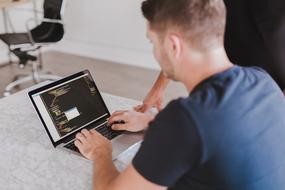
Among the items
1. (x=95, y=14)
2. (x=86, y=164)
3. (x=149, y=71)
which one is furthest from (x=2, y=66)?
(x=86, y=164)

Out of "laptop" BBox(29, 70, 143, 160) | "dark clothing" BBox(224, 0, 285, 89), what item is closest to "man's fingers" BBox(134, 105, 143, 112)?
"laptop" BBox(29, 70, 143, 160)

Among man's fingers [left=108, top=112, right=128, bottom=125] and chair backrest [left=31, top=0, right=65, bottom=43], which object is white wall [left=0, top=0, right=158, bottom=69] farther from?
man's fingers [left=108, top=112, right=128, bottom=125]

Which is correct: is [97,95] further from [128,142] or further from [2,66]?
[2,66]

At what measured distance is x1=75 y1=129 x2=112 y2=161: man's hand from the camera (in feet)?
3.82

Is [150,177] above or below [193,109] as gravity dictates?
below

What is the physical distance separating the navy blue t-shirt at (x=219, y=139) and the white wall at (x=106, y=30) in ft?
10.7

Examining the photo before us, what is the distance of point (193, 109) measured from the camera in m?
0.82

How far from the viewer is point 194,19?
92 centimetres

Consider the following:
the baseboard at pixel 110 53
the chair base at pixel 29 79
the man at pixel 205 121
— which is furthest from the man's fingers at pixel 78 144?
the baseboard at pixel 110 53

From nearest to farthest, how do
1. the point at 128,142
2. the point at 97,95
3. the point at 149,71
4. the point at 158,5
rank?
the point at 158,5 → the point at 128,142 → the point at 97,95 → the point at 149,71

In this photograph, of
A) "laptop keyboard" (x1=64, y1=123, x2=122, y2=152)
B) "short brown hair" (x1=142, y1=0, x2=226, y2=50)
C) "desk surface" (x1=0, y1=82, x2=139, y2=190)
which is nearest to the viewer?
"short brown hair" (x1=142, y1=0, x2=226, y2=50)

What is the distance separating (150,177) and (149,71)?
3.31 m

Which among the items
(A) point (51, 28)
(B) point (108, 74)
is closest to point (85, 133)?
(A) point (51, 28)

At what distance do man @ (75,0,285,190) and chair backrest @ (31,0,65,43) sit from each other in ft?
8.88
